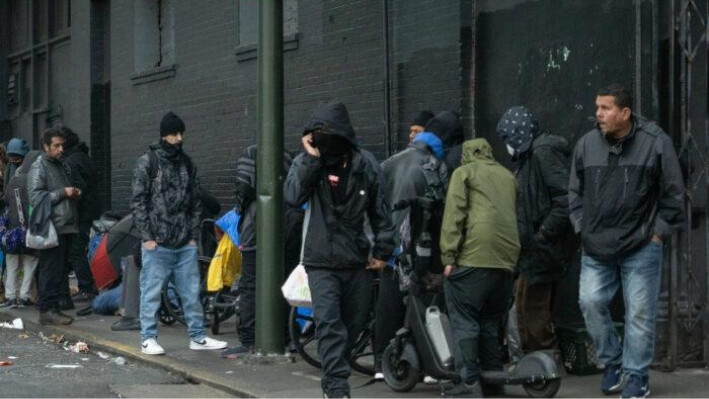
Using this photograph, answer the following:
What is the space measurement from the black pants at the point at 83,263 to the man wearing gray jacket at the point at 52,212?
2203mm

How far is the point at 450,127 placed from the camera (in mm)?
9016

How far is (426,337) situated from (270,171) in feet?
7.44

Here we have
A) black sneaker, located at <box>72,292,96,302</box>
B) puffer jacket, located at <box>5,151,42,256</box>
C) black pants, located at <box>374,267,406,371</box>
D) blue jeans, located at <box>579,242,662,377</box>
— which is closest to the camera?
blue jeans, located at <box>579,242,662,377</box>

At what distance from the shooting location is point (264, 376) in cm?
934

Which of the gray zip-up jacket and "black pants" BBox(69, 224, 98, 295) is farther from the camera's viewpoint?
"black pants" BBox(69, 224, 98, 295)

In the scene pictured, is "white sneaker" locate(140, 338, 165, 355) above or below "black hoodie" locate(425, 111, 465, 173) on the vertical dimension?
below

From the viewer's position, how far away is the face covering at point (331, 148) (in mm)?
7664

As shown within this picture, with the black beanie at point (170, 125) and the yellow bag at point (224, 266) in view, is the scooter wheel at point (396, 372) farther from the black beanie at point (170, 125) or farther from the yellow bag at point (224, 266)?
the yellow bag at point (224, 266)

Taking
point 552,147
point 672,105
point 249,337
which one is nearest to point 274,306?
point 249,337

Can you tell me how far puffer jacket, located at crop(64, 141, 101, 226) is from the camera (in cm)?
1444

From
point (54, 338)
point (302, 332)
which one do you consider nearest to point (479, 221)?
point (302, 332)

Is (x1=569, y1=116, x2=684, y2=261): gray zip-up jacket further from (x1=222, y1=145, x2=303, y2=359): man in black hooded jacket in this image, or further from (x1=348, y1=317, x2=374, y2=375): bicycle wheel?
(x1=222, y1=145, x2=303, y2=359): man in black hooded jacket

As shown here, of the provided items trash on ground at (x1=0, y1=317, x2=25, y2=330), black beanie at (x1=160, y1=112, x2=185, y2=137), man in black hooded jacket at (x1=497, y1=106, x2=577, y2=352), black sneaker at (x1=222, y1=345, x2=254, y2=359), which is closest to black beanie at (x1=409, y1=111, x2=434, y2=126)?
man in black hooded jacket at (x1=497, y1=106, x2=577, y2=352)

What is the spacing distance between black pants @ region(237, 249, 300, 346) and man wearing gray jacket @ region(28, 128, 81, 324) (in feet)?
10.1
